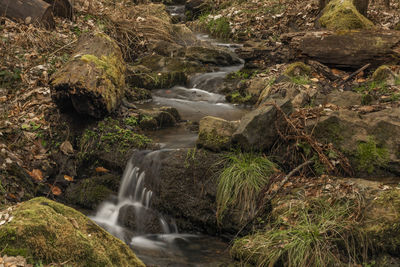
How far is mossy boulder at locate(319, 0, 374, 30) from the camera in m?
9.75

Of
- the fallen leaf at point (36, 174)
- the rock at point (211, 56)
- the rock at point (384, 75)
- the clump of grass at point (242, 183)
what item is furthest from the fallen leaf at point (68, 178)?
the rock at point (211, 56)

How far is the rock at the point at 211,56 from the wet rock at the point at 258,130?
20.3ft

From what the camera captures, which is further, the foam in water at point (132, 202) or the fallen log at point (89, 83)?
the fallen log at point (89, 83)

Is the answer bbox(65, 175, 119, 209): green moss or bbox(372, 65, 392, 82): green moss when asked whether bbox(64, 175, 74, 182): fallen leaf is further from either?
bbox(372, 65, 392, 82): green moss

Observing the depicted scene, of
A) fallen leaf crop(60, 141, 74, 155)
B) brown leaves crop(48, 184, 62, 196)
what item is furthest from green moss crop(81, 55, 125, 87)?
brown leaves crop(48, 184, 62, 196)

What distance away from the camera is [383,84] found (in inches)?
283

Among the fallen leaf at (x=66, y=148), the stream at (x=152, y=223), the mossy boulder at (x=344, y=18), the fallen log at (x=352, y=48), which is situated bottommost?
the stream at (x=152, y=223)

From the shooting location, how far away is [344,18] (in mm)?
9836

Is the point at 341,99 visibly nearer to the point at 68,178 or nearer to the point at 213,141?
the point at 213,141

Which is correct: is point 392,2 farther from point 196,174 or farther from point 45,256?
point 45,256

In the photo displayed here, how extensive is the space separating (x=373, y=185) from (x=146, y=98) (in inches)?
221

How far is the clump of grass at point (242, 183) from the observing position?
5.20 m

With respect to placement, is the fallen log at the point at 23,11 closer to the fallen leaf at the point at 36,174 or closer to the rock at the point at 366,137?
the fallen leaf at the point at 36,174

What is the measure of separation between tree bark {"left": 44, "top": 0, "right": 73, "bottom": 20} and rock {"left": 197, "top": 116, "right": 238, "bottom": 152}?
621cm
